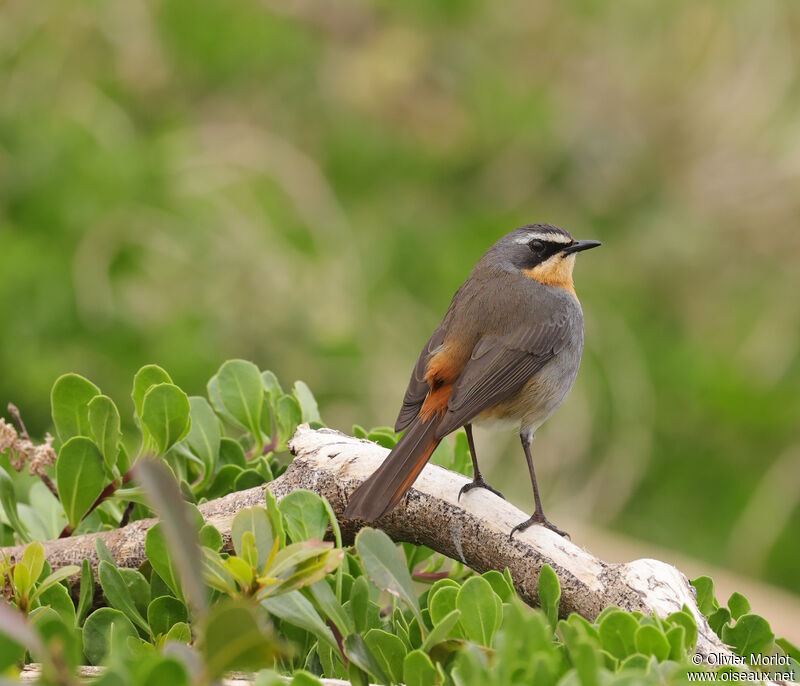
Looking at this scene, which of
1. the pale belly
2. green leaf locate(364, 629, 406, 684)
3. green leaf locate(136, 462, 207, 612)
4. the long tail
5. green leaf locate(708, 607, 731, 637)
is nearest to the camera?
green leaf locate(136, 462, 207, 612)

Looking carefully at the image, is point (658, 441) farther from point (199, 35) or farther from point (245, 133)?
point (199, 35)

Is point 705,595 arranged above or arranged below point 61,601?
above

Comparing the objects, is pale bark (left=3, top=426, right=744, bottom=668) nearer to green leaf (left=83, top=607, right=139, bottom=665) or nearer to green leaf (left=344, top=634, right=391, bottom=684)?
green leaf (left=83, top=607, right=139, bottom=665)

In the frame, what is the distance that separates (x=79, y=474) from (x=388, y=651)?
0.76 metres

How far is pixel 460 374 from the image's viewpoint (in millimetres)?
3354

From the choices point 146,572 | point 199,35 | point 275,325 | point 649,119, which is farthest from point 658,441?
point 146,572

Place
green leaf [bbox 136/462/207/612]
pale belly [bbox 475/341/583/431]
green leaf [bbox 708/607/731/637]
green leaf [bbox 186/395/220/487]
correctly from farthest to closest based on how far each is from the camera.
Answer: pale belly [bbox 475/341/583/431]
green leaf [bbox 186/395/220/487]
green leaf [bbox 708/607/731/637]
green leaf [bbox 136/462/207/612]

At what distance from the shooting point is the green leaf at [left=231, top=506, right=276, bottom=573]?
179 centimetres

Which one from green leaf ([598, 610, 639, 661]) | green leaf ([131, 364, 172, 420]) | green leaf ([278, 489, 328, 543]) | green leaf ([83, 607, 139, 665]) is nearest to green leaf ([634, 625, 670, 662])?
green leaf ([598, 610, 639, 661])

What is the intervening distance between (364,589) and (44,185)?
18.9 feet

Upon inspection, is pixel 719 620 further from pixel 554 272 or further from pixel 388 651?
pixel 554 272

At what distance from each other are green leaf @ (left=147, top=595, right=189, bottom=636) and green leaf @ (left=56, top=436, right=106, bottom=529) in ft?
1.07

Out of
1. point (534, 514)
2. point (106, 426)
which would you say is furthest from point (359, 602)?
point (534, 514)

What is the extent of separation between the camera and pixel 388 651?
1.79m
